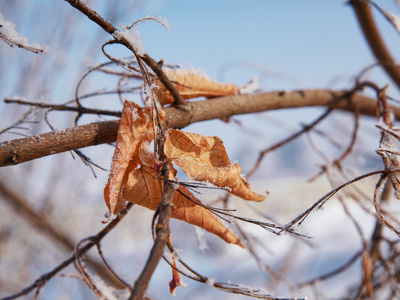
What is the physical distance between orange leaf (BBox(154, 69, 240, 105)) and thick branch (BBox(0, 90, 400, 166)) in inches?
0.6

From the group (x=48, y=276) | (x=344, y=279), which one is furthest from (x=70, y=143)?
(x=344, y=279)

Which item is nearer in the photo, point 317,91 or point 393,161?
point 393,161

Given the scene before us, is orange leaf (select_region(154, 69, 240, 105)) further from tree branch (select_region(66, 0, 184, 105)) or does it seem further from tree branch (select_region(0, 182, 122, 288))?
tree branch (select_region(0, 182, 122, 288))

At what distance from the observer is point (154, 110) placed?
0.37m

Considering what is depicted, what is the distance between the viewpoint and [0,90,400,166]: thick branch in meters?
0.35

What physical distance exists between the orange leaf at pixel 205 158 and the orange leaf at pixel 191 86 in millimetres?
119

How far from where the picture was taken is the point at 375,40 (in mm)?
932

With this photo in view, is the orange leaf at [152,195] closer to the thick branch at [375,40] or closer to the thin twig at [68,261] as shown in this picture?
the thin twig at [68,261]

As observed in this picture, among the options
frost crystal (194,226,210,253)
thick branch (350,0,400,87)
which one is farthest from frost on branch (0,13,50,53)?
thick branch (350,0,400,87)

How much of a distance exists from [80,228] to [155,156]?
2.17 m

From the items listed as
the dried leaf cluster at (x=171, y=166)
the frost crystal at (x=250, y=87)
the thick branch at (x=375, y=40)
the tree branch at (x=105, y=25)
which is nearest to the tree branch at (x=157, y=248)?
the dried leaf cluster at (x=171, y=166)

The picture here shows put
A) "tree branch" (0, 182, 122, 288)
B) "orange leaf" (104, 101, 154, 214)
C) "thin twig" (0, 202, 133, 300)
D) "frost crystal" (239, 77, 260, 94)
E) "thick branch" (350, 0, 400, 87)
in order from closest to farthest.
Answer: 1. "orange leaf" (104, 101, 154, 214)
2. "thin twig" (0, 202, 133, 300)
3. "frost crystal" (239, 77, 260, 94)
4. "thick branch" (350, 0, 400, 87)
5. "tree branch" (0, 182, 122, 288)

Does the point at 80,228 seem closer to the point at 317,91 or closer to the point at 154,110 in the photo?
the point at 317,91

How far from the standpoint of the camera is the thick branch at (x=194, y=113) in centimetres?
35
